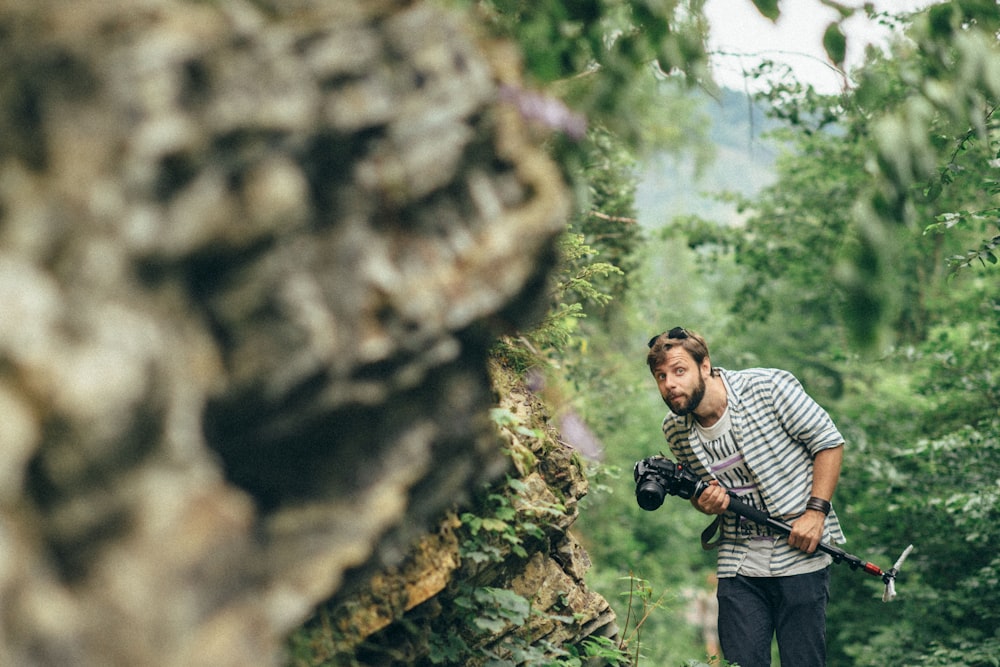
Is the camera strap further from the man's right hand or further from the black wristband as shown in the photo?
the black wristband

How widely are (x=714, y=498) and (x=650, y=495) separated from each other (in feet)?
0.99

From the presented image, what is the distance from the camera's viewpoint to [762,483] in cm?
414

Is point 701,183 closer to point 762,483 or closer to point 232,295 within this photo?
point 762,483

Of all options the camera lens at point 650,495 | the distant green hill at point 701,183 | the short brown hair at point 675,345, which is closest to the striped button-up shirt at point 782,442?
the short brown hair at point 675,345

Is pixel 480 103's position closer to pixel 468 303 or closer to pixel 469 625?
pixel 468 303

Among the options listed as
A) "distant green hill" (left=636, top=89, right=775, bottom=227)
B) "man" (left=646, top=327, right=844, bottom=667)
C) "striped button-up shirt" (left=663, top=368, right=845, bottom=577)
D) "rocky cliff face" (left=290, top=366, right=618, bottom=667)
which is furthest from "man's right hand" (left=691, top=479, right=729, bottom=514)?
"distant green hill" (left=636, top=89, right=775, bottom=227)

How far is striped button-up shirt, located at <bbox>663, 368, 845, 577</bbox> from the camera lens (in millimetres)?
4129

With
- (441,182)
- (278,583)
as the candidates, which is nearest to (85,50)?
(441,182)

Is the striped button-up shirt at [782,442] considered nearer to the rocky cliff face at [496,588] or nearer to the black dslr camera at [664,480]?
the black dslr camera at [664,480]

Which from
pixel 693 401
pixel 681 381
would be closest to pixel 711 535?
pixel 693 401

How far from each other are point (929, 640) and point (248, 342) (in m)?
7.11

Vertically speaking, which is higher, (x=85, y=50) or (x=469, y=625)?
(x=85, y=50)

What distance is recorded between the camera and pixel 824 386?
1717 cm

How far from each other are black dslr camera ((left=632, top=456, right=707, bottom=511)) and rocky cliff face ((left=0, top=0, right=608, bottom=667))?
1.93m
